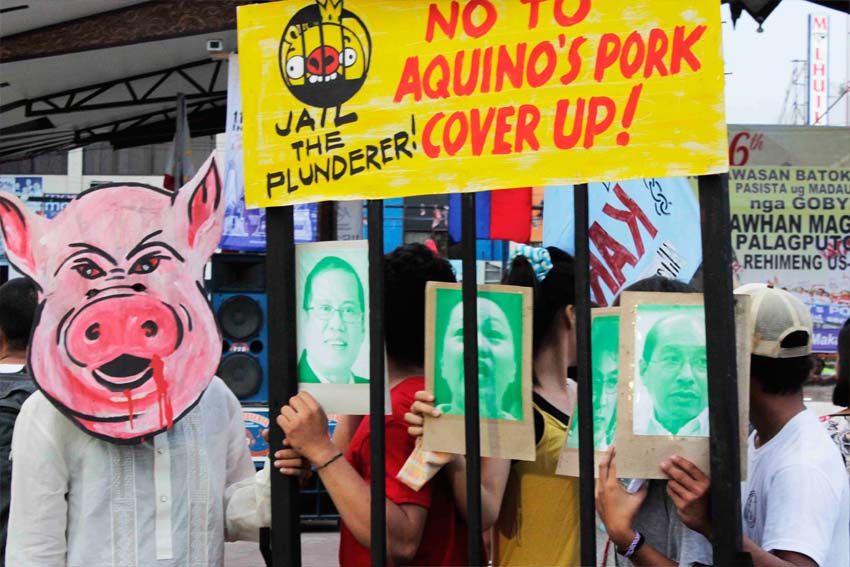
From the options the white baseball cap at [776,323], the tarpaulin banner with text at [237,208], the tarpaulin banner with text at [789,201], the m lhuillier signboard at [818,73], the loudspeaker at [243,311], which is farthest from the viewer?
the m lhuillier signboard at [818,73]

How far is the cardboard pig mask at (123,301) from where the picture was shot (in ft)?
6.88

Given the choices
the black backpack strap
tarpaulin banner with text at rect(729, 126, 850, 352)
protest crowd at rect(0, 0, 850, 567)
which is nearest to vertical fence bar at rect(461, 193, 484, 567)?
protest crowd at rect(0, 0, 850, 567)

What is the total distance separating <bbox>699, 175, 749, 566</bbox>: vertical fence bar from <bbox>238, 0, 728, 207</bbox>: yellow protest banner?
10 centimetres

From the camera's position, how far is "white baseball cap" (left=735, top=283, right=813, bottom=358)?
186cm

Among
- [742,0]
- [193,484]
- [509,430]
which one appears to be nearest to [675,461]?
[509,430]

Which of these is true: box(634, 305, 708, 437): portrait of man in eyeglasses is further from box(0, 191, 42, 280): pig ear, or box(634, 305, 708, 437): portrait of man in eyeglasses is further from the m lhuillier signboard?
the m lhuillier signboard

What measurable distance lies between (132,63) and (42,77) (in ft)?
2.28

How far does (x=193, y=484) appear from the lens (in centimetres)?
217

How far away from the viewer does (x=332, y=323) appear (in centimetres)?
194

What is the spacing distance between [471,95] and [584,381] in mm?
537

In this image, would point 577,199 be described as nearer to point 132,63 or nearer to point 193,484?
point 193,484

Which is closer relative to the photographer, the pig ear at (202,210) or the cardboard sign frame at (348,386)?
the cardboard sign frame at (348,386)

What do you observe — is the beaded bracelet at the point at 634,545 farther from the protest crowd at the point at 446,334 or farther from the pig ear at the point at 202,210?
the pig ear at the point at 202,210

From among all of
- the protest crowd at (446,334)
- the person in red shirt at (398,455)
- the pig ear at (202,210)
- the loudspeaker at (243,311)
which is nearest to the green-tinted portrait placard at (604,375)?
the protest crowd at (446,334)
